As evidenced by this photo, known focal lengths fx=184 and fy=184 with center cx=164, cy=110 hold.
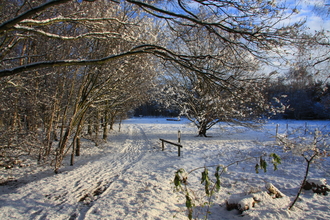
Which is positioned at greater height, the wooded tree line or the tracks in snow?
the wooded tree line

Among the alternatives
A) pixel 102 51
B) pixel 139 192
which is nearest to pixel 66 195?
pixel 139 192

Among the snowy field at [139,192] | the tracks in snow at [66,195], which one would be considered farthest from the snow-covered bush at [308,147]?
the tracks in snow at [66,195]

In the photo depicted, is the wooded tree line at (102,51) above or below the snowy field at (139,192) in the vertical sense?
above

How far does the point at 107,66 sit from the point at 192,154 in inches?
232

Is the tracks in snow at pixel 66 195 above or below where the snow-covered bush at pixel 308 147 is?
below

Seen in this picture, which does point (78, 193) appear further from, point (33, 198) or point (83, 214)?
point (83, 214)

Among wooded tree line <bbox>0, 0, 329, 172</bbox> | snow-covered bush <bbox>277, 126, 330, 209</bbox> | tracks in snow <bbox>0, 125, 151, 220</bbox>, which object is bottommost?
tracks in snow <bbox>0, 125, 151, 220</bbox>

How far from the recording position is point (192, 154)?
31.2 ft

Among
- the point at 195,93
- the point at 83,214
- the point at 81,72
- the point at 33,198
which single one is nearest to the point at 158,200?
the point at 83,214

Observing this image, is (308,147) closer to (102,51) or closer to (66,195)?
(66,195)

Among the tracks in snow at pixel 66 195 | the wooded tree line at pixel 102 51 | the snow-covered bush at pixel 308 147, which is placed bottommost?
the tracks in snow at pixel 66 195

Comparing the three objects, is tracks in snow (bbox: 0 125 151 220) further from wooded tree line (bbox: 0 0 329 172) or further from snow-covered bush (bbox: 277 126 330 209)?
snow-covered bush (bbox: 277 126 330 209)

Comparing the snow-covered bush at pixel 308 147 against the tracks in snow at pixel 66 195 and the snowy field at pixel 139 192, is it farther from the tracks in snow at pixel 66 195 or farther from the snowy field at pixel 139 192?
the tracks in snow at pixel 66 195

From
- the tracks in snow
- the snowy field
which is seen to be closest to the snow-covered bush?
the snowy field
